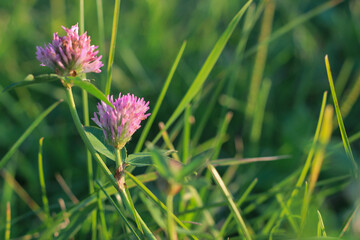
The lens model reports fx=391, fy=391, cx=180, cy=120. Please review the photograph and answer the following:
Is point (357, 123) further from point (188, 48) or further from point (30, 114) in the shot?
point (30, 114)

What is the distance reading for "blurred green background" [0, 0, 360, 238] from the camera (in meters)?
1.20

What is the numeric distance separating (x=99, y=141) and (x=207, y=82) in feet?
2.83

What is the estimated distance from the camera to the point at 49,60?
1.92 feet

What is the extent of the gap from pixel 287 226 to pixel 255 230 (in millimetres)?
84

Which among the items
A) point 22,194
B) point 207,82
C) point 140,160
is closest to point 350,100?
point 207,82

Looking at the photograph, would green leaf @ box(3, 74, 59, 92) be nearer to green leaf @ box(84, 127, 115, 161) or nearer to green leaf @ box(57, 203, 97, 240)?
green leaf @ box(84, 127, 115, 161)

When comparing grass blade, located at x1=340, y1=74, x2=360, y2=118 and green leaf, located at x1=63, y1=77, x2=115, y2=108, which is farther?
grass blade, located at x1=340, y1=74, x2=360, y2=118

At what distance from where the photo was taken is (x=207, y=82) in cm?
144

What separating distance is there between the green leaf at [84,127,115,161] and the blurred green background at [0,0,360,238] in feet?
1.47

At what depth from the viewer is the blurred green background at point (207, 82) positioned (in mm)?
1196

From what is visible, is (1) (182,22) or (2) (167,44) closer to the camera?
(2) (167,44)

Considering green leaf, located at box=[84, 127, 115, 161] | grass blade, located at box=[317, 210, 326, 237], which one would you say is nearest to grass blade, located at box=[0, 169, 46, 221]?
green leaf, located at box=[84, 127, 115, 161]

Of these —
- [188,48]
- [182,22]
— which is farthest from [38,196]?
[182,22]

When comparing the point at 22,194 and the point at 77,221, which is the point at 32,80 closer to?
the point at 77,221
